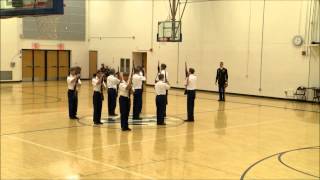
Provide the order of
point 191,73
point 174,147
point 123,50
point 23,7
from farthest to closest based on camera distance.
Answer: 1. point 123,50
2. point 191,73
3. point 174,147
4. point 23,7

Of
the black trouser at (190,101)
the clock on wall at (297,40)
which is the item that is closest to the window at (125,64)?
the clock on wall at (297,40)

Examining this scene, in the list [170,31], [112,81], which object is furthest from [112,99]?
[170,31]

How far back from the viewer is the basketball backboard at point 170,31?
2448 centimetres

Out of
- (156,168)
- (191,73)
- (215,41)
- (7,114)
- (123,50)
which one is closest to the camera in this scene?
(156,168)

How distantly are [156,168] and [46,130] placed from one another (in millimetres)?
5726

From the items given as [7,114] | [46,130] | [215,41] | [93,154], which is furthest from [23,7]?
[215,41]

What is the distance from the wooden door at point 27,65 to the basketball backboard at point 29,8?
3032 cm

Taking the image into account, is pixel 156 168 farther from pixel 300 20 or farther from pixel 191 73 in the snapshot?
pixel 300 20

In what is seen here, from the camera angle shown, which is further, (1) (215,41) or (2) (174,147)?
(1) (215,41)

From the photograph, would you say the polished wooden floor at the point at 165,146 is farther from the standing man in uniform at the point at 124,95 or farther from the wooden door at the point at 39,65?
the wooden door at the point at 39,65

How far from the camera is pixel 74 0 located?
3575 centimetres

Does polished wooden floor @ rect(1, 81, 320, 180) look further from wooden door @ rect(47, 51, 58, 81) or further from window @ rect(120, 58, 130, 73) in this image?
wooden door @ rect(47, 51, 58, 81)

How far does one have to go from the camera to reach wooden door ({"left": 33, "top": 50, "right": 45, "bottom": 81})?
34.8 meters

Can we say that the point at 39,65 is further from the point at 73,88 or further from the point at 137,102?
the point at 137,102
